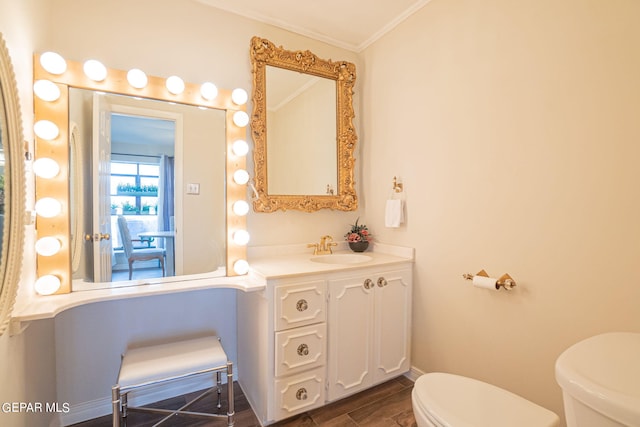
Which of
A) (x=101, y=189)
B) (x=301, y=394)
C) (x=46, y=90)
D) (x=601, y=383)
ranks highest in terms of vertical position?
(x=46, y=90)

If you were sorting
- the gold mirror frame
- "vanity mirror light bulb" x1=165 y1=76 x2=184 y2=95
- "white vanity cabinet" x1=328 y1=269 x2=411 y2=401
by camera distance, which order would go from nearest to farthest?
"vanity mirror light bulb" x1=165 y1=76 x2=184 y2=95, "white vanity cabinet" x1=328 y1=269 x2=411 y2=401, the gold mirror frame

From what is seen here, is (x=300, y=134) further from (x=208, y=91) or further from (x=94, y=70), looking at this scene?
(x=94, y=70)

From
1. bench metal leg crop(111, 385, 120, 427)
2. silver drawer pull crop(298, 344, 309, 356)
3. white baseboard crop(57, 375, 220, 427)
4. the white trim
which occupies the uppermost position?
the white trim

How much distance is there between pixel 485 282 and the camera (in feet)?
5.22

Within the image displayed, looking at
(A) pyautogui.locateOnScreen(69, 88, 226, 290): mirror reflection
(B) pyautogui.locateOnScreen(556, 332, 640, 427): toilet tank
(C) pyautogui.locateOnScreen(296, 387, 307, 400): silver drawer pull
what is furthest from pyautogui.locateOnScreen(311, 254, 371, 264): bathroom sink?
(B) pyautogui.locateOnScreen(556, 332, 640, 427): toilet tank

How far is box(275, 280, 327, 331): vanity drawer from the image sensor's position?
1609 mm

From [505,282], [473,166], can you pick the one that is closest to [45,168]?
[473,166]

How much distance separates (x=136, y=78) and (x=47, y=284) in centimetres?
108

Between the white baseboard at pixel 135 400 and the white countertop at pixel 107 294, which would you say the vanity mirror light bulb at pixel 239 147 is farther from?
the white baseboard at pixel 135 400

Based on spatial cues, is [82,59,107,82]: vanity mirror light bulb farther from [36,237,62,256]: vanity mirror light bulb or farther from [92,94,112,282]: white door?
[36,237,62,256]: vanity mirror light bulb

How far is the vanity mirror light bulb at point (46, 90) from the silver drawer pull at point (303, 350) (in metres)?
1.71

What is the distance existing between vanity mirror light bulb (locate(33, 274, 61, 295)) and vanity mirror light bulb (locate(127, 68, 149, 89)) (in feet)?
3.35

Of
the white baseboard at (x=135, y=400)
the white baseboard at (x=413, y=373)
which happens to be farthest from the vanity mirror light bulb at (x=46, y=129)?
the white baseboard at (x=413, y=373)

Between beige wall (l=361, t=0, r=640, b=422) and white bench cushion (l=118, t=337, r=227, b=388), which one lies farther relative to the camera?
white bench cushion (l=118, t=337, r=227, b=388)
